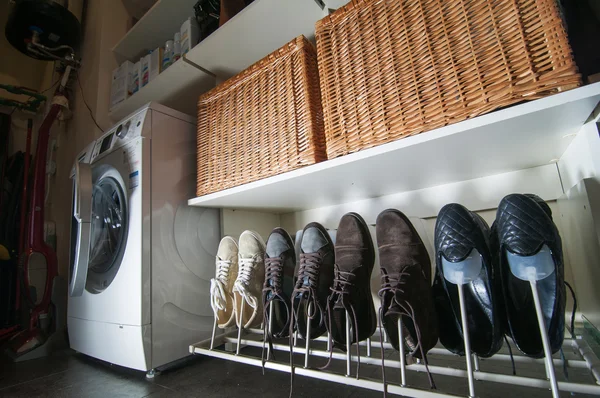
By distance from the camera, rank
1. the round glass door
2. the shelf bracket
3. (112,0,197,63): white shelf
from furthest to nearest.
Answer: (112,0,197,63): white shelf < the shelf bracket < the round glass door

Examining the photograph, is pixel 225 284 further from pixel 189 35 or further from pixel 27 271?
pixel 27 271

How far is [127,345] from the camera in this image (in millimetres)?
834

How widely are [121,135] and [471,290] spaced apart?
3.79 feet

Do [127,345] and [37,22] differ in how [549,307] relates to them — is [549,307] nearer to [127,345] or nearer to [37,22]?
[127,345]

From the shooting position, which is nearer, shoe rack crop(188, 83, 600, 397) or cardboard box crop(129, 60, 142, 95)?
shoe rack crop(188, 83, 600, 397)

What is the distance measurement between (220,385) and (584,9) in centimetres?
119

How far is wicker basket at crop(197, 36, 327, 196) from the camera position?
73 cm

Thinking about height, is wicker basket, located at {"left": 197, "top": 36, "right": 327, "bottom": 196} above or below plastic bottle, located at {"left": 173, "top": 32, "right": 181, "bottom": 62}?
below

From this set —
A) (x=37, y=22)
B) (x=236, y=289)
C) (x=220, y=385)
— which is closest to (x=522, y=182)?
(x=236, y=289)

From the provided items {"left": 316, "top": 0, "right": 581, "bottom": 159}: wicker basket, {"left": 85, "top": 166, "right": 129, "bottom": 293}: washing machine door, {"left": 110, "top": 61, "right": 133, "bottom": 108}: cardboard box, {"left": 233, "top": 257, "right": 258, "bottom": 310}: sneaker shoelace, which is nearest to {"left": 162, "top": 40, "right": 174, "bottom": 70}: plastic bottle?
{"left": 110, "top": 61, "right": 133, "bottom": 108}: cardboard box

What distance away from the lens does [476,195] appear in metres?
0.82

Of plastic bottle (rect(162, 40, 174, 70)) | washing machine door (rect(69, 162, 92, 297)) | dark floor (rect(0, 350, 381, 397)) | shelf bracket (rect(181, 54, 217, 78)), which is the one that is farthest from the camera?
plastic bottle (rect(162, 40, 174, 70))

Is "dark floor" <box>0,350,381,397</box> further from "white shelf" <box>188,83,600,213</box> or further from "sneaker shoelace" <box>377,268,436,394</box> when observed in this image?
"white shelf" <box>188,83,600,213</box>

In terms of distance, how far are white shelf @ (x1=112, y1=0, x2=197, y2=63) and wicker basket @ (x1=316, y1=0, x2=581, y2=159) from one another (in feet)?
3.15
